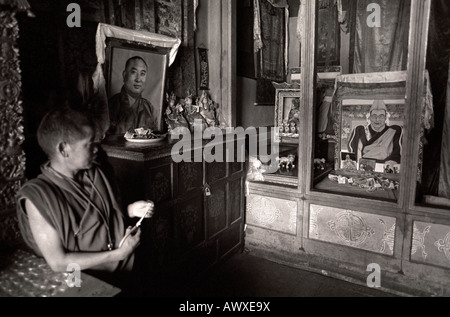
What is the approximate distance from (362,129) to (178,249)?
2681 millimetres

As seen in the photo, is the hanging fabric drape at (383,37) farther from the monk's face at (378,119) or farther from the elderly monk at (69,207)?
the elderly monk at (69,207)

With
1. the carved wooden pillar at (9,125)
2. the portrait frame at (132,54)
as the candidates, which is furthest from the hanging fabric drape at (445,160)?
the carved wooden pillar at (9,125)

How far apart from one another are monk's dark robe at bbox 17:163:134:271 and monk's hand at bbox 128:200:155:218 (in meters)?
0.18

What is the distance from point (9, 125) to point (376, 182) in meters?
3.44

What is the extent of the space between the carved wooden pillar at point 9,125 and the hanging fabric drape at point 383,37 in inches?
181

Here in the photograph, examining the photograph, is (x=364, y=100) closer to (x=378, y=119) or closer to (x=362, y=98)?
(x=362, y=98)

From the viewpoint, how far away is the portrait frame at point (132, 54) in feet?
9.42

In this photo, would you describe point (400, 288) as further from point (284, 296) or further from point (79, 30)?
point (79, 30)

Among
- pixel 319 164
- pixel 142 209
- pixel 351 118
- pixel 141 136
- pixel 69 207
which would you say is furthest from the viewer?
pixel 319 164

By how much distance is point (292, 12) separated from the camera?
559 centimetres

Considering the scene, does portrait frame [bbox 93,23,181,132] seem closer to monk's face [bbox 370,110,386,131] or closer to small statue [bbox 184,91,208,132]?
small statue [bbox 184,91,208,132]

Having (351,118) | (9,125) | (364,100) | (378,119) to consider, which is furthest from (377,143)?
(9,125)

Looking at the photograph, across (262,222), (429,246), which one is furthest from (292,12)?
(429,246)

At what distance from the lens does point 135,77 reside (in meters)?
3.21
